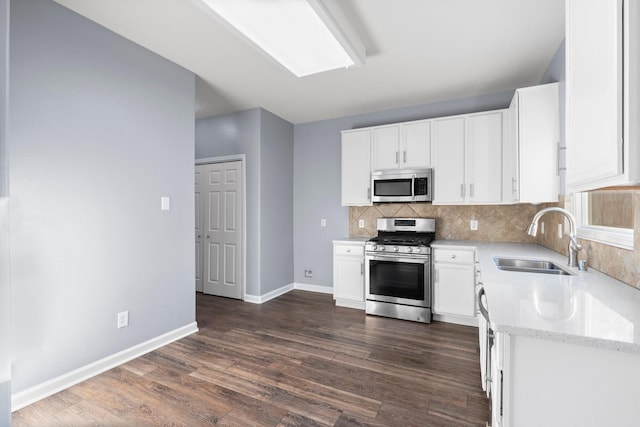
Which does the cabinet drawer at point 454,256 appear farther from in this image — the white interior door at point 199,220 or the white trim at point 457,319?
the white interior door at point 199,220

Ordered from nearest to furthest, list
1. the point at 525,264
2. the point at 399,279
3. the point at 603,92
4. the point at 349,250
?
the point at 603,92 < the point at 525,264 < the point at 399,279 < the point at 349,250

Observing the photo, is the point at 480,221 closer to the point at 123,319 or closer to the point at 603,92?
the point at 603,92

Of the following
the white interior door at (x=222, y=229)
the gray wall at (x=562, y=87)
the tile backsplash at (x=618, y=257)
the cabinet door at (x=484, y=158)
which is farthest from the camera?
the white interior door at (x=222, y=229)

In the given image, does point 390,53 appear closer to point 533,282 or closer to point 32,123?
point 533,282

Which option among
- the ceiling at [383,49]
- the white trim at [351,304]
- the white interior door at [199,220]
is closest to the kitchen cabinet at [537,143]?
the ceiling at [383,49]

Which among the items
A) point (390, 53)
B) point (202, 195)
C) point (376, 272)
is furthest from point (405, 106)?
point (202, 195)

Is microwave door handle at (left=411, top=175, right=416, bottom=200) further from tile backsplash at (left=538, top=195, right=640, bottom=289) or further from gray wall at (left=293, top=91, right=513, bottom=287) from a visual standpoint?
tile backsplash at (left=538, top=195, right=640, bottom=289)

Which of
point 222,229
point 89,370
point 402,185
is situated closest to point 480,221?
point 402,185

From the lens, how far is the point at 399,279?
3.54m

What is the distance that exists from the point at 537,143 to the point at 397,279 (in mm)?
1898

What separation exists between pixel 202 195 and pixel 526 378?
173 inches

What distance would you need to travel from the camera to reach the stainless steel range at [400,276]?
3412 millimetres

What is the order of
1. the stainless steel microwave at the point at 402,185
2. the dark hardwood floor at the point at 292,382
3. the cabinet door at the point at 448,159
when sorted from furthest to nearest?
1. the stainless steel microwave at the point at 402,185
2. the cabinet door at the point at 448,159
3. the dark hardwood floor at the point at 292,382

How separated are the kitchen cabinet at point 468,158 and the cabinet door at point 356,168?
82 centimetres
